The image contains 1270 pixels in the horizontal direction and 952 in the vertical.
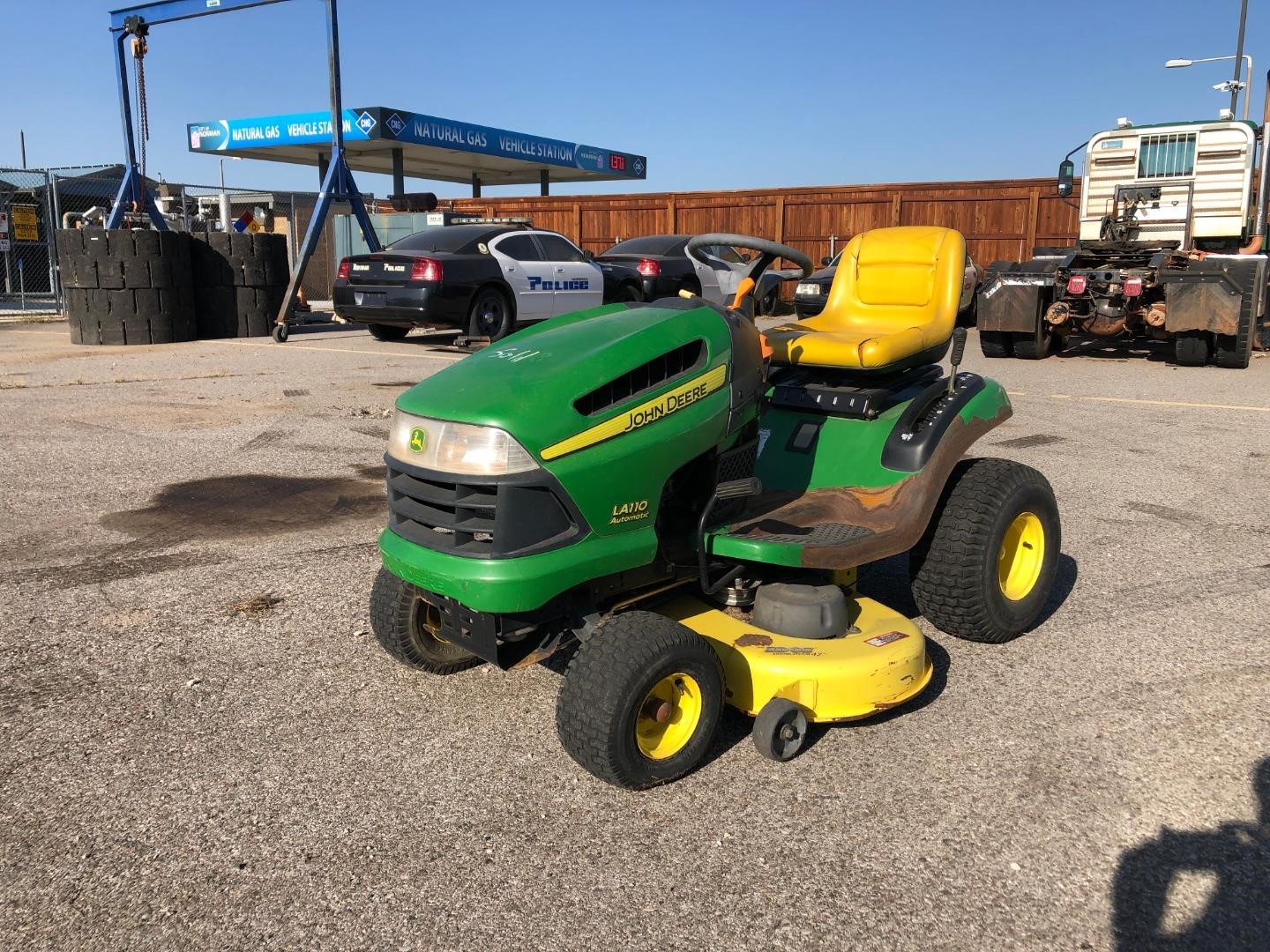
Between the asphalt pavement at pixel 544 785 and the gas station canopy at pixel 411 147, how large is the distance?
21056 millimetres

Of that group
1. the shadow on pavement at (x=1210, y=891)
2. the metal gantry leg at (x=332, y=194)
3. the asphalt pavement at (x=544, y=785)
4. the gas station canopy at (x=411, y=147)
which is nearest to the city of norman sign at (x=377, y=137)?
the gas station canopy at (x=411, y=147)

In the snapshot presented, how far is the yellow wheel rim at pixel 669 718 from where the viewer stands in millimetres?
2844

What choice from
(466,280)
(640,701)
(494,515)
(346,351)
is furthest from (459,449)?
(346,351)

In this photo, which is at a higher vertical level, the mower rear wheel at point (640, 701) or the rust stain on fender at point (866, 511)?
the rust stain on fender at point (866, 511)

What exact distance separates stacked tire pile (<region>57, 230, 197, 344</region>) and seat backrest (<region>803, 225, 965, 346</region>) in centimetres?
1235

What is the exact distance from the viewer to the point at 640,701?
2.71 m

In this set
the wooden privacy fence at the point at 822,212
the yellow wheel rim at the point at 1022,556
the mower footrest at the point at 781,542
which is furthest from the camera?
the wooden privacy fence at the point at 822,212

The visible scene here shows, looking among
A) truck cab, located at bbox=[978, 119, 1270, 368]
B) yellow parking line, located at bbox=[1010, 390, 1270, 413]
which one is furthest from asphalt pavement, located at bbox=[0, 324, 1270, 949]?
truck cab, located at bbox=[978, 119, 1270, 368]

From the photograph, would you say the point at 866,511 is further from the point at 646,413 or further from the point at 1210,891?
the point at 1210,891

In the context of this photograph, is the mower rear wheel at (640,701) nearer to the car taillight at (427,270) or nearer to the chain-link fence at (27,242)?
the car taillight at (427,270)

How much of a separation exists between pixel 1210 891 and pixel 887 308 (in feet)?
8.68

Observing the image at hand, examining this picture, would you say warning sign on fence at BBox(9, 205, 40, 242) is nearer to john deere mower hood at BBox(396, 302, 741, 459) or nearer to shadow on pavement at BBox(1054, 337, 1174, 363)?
shadow on pavement at BBox(1054, 337, 1174, 363)

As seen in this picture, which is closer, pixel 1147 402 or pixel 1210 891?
pixel 1210 891

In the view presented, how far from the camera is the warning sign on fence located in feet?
69.6
